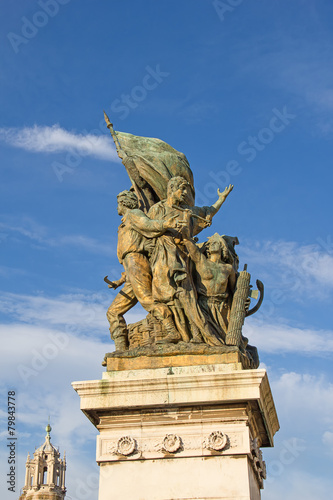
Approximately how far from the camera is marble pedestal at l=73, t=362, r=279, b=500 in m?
9.61

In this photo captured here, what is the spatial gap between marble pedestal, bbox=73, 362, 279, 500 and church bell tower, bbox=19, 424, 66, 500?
7117cm

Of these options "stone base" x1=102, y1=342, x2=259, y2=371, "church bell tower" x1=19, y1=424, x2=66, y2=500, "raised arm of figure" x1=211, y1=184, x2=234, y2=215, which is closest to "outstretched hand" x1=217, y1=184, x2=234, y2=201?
"raised arm of figure" x1=211, y1=184, x2=234, y2=215

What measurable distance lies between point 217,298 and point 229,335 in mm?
747

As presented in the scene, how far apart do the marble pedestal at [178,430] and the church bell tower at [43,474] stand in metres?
71.2

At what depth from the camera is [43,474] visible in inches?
3184

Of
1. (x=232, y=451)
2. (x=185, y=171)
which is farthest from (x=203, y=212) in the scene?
(x=232, y=451)

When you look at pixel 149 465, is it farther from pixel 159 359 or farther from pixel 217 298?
pixel 217 298

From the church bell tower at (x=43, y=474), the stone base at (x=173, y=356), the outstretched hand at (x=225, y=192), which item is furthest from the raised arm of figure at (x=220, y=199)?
the church bell tower at (x=43, y=474)

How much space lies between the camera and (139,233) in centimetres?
1185

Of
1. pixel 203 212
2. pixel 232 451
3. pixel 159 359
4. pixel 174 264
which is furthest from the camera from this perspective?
pixel 203 212

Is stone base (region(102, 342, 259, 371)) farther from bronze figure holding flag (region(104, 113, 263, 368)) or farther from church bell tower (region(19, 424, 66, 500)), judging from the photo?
church bell tower (region(19, 424, 66, 500))

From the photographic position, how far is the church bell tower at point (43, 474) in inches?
3056

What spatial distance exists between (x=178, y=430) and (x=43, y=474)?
248 ft

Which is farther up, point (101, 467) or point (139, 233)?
point (139, 233)
